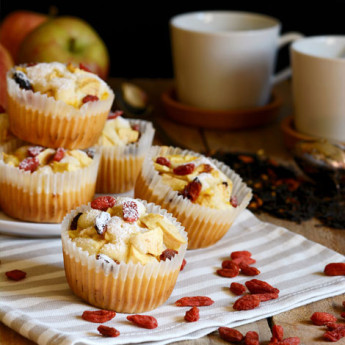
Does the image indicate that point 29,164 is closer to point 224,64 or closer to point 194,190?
point 194,190

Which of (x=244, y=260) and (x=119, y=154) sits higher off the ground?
(x=119, y=154)

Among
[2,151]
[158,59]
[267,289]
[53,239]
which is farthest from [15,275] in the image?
[158,59]

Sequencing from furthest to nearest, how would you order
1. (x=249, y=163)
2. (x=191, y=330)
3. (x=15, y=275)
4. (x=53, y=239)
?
(x=249, y=163)
(x=53, y=239)
(x=15, y=275)
(x=191, y=330)

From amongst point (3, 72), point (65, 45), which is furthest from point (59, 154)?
point (65, 45)

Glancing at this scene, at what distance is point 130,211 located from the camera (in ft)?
4.54

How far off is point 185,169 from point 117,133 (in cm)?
29

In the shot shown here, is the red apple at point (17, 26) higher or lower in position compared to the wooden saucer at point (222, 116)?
higher

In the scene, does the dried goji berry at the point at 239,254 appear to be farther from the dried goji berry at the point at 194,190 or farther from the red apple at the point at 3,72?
the red apple at the point at 3,72

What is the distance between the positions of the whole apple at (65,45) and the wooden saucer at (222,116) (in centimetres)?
36

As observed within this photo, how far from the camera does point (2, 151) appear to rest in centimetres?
170

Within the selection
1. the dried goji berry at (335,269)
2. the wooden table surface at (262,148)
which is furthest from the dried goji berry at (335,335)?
the dried goji berry at (335,269)

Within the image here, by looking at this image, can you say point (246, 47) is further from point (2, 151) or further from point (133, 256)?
point (133, 256)

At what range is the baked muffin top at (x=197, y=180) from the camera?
5.25 feet

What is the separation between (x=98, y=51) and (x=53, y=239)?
4.04 feet
